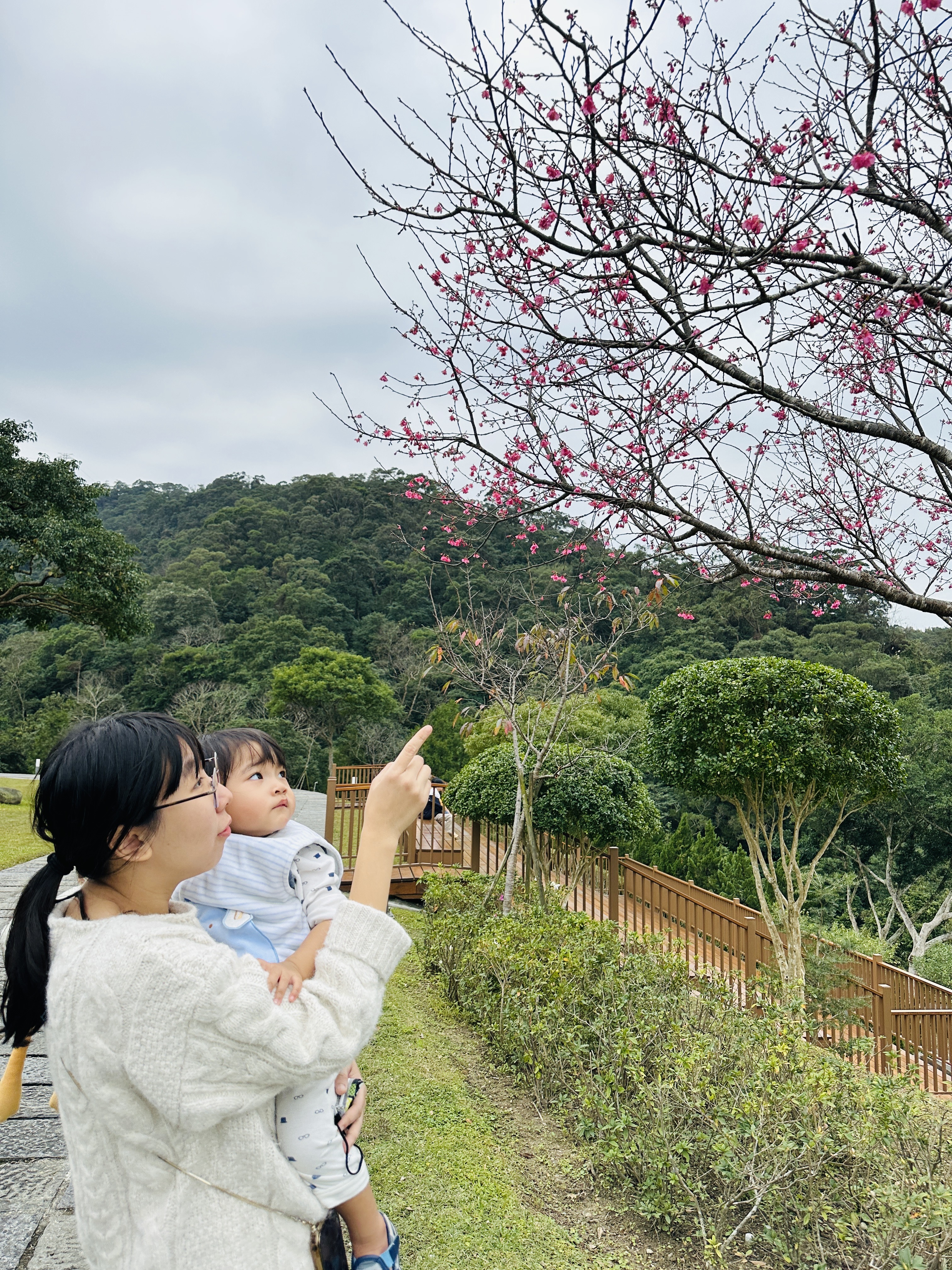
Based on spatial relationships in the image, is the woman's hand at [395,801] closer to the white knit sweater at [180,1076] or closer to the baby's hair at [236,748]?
the white knit sweater at [180,1076]

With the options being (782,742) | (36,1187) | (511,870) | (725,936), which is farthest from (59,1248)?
(782,742)

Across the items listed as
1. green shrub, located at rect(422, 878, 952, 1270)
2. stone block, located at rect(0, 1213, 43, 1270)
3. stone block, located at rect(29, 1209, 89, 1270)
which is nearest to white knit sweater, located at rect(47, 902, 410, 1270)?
stone block, located at rect(29, 1209, 89, 1270)

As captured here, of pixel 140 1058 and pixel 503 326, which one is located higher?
pixel 503 326

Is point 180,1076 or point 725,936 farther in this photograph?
point 725,936

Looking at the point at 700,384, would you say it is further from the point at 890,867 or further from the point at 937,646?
the point at 937,646

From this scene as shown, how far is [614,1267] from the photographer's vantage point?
217cm

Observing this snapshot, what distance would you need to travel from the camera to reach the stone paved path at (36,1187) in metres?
1.86

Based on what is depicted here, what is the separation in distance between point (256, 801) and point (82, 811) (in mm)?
598

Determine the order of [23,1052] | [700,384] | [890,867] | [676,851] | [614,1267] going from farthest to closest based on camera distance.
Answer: [890,867]
[676,851]
[700,384]
[614,1267]
[23,1052]

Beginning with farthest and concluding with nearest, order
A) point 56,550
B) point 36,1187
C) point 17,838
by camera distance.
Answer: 1. point 56,550
2. point 17,838
3. point 36,1187

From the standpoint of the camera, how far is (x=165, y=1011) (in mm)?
716

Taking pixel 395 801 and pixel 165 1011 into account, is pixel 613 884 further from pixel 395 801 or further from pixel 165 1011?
pixel 165 1011

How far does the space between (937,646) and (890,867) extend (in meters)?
7.67

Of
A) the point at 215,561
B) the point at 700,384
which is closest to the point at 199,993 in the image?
the point at 700,384
